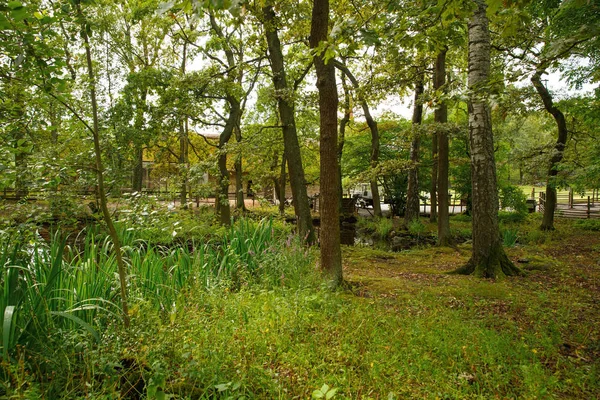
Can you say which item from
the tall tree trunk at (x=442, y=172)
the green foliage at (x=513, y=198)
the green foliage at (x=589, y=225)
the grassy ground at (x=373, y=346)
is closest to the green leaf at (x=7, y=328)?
the grassy ground at (x=373, y=346)

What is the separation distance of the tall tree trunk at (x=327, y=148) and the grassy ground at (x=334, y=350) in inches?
13.4

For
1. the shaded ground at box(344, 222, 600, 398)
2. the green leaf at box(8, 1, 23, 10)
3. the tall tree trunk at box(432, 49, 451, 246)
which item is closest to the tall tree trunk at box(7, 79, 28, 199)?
the green leaf at box(8, 1, 23, 10)

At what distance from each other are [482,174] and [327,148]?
109 inches

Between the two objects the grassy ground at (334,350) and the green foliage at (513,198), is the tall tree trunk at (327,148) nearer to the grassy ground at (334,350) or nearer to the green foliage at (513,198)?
the grassy ground at (334,350)

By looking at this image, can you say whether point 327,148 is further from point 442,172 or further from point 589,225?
point 589,225

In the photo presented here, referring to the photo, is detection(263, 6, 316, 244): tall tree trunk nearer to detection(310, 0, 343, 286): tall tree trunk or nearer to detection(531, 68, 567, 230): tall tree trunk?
detection(310, 0, 343, 286): tall tree trunk

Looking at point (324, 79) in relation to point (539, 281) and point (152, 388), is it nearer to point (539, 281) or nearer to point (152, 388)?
point (152, 388)

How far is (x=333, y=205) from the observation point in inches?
180

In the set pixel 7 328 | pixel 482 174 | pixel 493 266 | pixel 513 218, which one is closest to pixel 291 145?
pixel 482 174

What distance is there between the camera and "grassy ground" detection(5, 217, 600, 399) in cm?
210

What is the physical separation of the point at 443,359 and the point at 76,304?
103 inches

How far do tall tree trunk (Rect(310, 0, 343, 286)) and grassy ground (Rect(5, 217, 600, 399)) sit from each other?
341mm

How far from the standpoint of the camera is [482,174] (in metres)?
5.68

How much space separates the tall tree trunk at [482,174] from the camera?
5473mm
